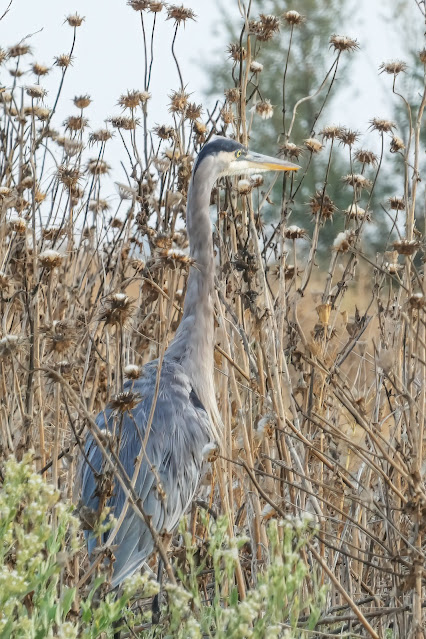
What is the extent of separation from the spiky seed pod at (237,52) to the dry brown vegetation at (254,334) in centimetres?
1

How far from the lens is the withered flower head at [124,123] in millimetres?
3081

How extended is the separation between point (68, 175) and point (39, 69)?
0.51 m

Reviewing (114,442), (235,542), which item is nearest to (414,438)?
(235,542)

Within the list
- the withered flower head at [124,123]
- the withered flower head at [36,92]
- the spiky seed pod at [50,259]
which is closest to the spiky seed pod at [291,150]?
the withered flower head at [124,123]

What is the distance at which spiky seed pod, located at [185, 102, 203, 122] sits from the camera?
289 centimetres

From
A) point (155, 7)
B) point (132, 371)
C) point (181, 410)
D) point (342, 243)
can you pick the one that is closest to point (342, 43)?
point (155, 7)

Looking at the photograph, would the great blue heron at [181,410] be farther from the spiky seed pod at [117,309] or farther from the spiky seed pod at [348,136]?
the spiky seed pod at [117,309]

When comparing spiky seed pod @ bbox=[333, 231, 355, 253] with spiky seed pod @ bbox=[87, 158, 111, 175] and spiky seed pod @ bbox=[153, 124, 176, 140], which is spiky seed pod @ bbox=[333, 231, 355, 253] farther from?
spiky seed pod @ bbox=[87, 158, 111, 175]

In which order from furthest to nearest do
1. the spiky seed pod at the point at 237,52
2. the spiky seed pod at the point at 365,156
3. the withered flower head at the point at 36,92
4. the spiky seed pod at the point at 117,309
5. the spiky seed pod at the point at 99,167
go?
1. the spiky seed pod at the point at 99,167
2. the withered flower head at the point at 36,92
3. the spiky seed pod at the point at 365,156
4. the spiky seed pod at the point at 237,52
5. the spiky seed pod at the point at 117,309

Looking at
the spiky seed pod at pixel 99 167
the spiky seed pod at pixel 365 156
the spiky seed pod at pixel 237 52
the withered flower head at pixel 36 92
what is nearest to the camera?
the spiky seed pod at pixel 237 52

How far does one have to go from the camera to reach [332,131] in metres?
2.96

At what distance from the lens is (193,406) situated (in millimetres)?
3033

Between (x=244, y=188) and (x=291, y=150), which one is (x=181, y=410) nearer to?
(x=244, y=188)

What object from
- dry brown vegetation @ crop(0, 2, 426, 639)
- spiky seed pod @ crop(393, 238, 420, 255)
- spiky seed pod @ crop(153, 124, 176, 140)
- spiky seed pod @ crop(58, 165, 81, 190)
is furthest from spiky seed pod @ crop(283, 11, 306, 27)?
spiky seed pod @ crop(393, 238, 420, 255)
